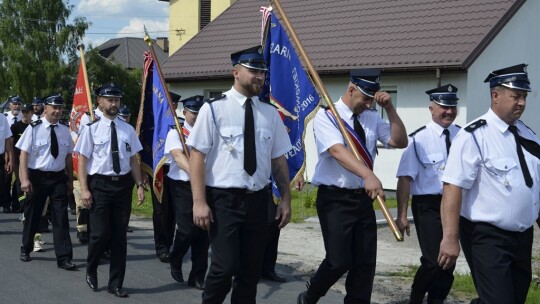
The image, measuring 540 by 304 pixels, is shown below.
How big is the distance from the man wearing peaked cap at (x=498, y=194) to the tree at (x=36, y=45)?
147 feet

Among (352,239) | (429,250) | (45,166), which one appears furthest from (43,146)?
(429,250)

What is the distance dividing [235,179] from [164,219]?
4.58 meters

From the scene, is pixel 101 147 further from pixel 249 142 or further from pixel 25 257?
pixel 249 142

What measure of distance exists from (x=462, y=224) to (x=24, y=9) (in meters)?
49.6

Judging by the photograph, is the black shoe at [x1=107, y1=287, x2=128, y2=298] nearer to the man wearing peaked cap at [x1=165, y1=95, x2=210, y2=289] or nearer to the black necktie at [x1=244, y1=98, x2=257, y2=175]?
the man wearing peaked cap at [x1=165, y1=95, x2=210, y2=289]

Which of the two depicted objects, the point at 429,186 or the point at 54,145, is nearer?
the point at 429,186

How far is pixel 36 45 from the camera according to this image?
165 feet

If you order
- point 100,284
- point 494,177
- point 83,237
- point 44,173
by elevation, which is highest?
point 494,177

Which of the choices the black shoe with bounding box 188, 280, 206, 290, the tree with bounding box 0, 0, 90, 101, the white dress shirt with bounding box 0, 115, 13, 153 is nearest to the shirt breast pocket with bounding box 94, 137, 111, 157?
the black shoe with bounding box 188, 280, 206, 290

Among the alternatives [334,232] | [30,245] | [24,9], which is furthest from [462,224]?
[24,9]

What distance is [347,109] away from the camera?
6.67m

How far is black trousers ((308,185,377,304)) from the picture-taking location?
6.43 meters

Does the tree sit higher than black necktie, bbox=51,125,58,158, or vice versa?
the tree

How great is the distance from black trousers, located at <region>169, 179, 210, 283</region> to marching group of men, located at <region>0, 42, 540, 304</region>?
0.01m
